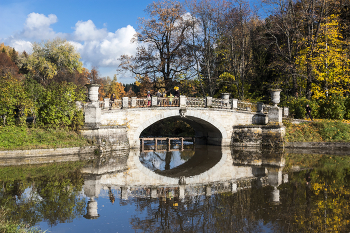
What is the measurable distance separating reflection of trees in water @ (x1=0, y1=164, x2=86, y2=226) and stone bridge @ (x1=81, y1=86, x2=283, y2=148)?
607 centimetres

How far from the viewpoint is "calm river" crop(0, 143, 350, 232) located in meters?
6.02

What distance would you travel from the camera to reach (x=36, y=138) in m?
14.2

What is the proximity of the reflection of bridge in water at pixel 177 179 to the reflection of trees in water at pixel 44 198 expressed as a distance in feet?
1.30

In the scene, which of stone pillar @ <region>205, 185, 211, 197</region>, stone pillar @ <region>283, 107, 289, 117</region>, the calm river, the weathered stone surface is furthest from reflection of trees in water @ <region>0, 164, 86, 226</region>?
stone pillar @ <region>283, 107, 289, 117</region>

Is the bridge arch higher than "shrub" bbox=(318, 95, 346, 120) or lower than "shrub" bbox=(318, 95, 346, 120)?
lower

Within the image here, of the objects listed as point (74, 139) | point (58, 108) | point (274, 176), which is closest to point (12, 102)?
→ point (58, 108)

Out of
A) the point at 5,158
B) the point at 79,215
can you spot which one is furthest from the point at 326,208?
the point at 5,158

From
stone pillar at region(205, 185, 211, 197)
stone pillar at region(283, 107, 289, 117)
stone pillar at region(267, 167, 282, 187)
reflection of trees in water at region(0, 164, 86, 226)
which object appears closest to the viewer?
reflection of trees in water at region(0, 164, 86, 226)

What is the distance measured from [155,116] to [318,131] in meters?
10.8

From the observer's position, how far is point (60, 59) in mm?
42188

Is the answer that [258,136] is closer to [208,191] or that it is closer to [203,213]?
[208,191]

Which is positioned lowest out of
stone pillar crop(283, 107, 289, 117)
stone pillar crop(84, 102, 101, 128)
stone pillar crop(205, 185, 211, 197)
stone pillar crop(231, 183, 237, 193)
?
stone pillar crop(205, 185, 211, 197)

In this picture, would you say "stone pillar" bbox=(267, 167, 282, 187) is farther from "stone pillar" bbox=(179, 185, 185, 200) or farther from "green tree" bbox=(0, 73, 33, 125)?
"green tree" bbox=(0, 73, 33, 125)

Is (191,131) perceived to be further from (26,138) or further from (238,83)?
(26,138)
